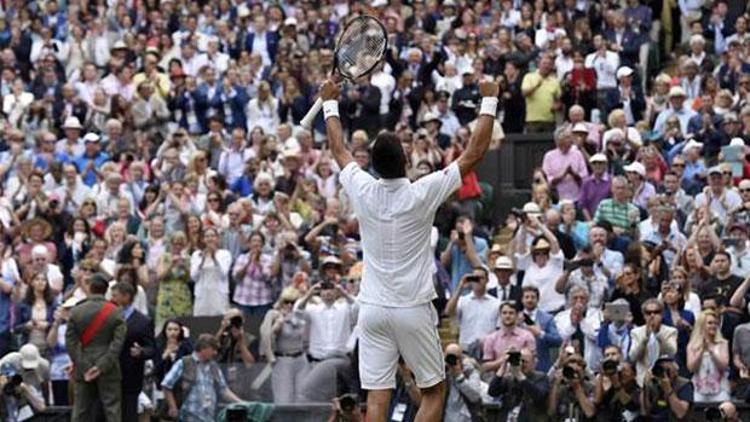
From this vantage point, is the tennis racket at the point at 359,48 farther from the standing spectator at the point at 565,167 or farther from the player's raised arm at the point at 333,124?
the standing spectator at the point at 565,167

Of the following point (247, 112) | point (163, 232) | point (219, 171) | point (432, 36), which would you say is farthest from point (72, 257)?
point (432, 36)

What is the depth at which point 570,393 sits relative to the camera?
19.6m

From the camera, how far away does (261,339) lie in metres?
22.0

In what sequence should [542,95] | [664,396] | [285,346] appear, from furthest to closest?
[542,95] → [285,346] → [664,396]

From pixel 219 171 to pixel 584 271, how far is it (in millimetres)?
7111

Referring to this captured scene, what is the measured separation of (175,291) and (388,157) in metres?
10.9

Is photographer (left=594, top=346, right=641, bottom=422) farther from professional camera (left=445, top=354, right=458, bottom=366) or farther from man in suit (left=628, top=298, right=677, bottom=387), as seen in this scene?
professional camera (left=445, top=354, right=458, bottom=366)

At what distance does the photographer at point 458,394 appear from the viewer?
19.5 m

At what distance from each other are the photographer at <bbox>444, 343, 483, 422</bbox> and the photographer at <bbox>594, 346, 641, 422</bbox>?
108 centimetres

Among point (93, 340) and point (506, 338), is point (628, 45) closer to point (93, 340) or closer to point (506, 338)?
point (506, 338)

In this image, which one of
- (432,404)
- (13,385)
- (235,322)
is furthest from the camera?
(235,322)

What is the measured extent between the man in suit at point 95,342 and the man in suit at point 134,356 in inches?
10.6

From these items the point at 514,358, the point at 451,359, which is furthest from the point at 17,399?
the point at 514,358

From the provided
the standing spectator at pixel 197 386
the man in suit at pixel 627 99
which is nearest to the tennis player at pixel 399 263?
the standing spectator at pixel 197 386
